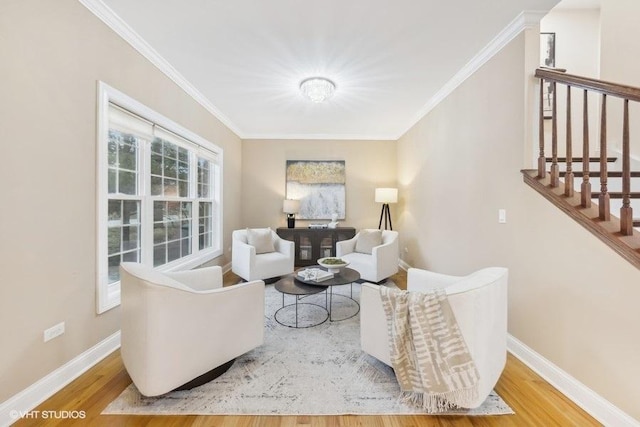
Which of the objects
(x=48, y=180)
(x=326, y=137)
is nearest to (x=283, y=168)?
(x=326, y=137)

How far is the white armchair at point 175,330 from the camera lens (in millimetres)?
1484

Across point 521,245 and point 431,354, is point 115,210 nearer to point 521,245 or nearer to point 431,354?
point 431,354

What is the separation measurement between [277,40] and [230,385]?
274cm

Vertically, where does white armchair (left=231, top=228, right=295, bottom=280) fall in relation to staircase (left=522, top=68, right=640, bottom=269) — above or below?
below

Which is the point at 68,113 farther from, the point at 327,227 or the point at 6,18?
the point at 327,227

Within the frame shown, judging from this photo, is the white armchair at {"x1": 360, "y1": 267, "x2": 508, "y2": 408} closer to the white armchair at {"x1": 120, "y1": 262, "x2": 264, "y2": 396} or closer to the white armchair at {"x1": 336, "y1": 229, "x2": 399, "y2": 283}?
the white armchair at {"x1": 120, "y1": 262, "x2": 264, "y2": 396}

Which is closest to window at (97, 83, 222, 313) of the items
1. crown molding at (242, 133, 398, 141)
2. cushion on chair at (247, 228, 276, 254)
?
cushion on chair at (247, 228, 276, 254)

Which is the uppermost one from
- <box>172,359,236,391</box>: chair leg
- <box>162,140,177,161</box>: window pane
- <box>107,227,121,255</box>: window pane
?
<box>162,140,177,161</box>: window pane

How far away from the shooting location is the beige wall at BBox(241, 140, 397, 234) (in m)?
5.36

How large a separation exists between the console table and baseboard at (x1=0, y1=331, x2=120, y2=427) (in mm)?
3058

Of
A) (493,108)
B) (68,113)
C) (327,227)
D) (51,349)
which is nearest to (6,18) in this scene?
(68,113)

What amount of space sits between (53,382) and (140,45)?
2.67 m

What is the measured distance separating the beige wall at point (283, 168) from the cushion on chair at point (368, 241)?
3.96 feet

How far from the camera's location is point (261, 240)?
4082mm
